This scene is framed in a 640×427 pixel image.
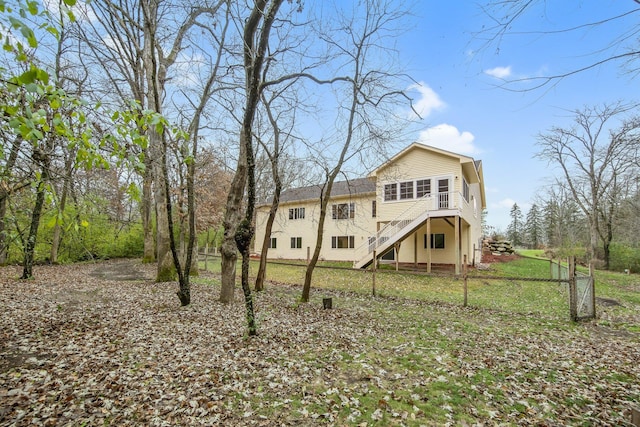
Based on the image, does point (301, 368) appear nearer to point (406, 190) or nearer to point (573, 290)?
point (573, 290)

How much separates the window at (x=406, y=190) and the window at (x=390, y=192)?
35cm

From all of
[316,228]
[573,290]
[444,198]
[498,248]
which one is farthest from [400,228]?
[498,248]

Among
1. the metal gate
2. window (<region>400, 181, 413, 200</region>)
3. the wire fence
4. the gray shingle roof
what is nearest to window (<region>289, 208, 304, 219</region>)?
the gray shingle roof

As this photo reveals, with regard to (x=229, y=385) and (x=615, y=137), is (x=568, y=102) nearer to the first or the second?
(x=229, y=385)

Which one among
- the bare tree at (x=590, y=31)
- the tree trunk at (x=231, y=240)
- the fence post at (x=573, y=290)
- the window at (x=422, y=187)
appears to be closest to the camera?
the bare tree at (x=590, y=31)

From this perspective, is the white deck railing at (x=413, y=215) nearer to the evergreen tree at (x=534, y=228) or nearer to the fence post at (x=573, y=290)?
the fence post at (x=573, y=290)

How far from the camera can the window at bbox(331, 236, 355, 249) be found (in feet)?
69.6

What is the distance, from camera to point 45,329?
5367 millimetres

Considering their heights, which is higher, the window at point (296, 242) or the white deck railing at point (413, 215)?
the white deck railing at point (413, 215)

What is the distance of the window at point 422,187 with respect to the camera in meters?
17.0

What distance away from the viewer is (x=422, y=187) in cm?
1722

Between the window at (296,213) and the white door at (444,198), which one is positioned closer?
the white door at (444,198)

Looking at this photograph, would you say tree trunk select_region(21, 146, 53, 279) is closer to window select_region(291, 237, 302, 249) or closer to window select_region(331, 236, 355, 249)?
window select_region(291, 237, 302, 249)

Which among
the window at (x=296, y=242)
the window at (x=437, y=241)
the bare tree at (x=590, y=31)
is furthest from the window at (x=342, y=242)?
the bare tree at (x=590, y=31)
